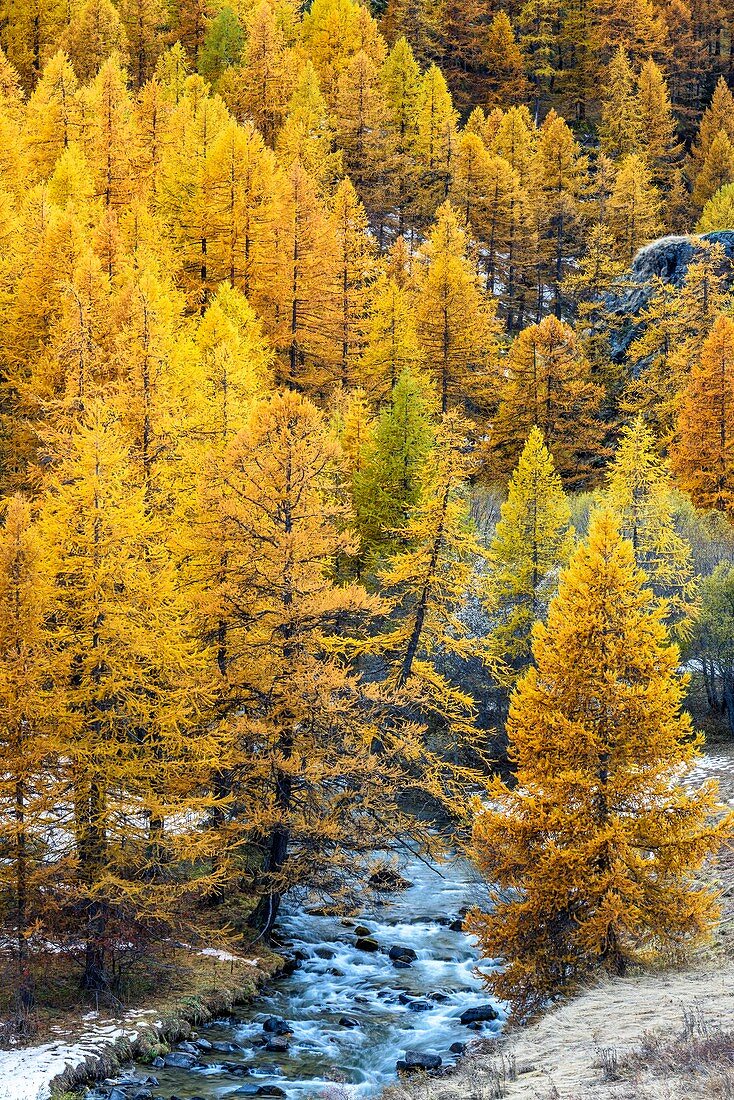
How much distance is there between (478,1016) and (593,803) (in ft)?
16.6

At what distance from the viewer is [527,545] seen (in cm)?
3375

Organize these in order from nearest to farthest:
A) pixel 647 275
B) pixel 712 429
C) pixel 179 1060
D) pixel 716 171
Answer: pixel 179 1060
pixel 712 429
pixel 647 275
pixel 716 171

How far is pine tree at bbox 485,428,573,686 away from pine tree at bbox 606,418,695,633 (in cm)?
205

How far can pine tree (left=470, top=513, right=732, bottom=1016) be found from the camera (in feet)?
58.4

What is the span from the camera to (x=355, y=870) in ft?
74.8

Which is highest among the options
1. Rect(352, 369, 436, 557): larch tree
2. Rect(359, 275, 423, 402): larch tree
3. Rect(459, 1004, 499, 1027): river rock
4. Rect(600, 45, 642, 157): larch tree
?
Rect(600, 45, 642, 157): larch tree

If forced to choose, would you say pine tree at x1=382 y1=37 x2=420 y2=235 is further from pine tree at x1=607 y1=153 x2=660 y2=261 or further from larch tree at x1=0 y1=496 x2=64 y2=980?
larch tree at x1=0 y1=496 x2=64 y2=980

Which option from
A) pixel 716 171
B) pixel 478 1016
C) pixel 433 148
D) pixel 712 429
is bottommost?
pixel 478 1016

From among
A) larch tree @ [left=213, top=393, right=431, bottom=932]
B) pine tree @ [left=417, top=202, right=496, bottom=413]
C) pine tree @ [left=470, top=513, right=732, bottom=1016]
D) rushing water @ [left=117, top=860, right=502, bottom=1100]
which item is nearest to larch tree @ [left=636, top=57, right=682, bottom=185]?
pine tree @ [left=417, top=202, right=496, bottom=413]

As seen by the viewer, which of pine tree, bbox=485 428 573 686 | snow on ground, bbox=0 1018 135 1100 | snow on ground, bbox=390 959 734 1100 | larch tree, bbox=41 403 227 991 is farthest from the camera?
pine tree, bbox=485 428 573 686

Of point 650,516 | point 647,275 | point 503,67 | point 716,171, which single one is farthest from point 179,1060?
point 503,67

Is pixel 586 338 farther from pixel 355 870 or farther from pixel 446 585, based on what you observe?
pixel 355 870

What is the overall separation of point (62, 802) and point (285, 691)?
16.6ft

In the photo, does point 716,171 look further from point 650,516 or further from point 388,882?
point 388,882
